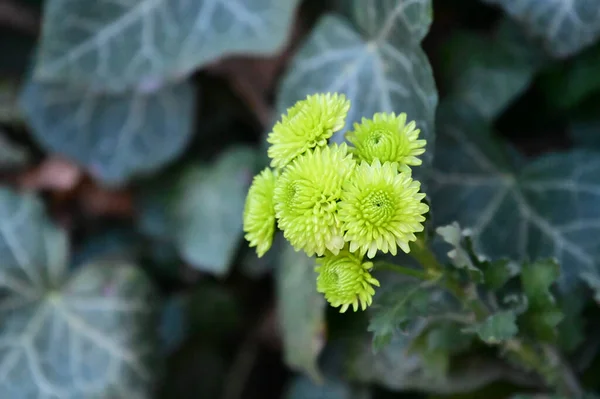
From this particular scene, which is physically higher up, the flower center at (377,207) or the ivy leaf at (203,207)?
the ivy leaf at (203,207)

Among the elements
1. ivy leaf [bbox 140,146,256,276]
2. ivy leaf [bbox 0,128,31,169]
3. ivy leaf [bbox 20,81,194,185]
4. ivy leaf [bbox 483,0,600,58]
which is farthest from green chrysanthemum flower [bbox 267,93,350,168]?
ivy leaf [bbox 0,128,31,169]

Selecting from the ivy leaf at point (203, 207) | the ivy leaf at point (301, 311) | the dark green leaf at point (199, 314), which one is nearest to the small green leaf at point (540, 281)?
the ivy leaf at point (301, 311)

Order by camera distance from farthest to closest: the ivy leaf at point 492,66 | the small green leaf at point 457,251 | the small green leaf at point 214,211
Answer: the small green leaf at point 214,211
the ivy leaf at point 492,66
the small green leaf at point 457,251

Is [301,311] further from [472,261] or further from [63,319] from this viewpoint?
[63,319]

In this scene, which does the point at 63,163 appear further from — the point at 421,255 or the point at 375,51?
the point at 421,255

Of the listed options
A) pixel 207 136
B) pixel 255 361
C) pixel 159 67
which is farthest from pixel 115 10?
pixel 255 361

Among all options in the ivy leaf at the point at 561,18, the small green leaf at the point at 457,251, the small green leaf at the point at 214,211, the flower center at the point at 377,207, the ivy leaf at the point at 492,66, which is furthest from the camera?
the small green leaf at the point at 214,211

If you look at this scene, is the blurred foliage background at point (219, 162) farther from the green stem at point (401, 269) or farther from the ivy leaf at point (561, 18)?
the green stem at point (401, 269)
